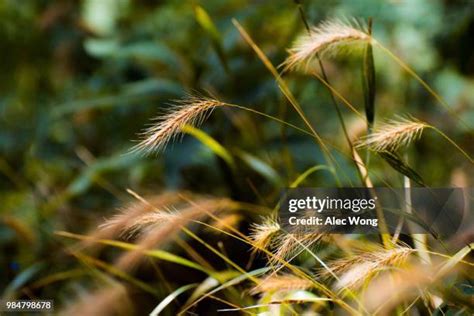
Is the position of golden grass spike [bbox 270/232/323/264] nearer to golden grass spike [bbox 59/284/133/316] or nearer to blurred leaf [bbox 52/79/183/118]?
golden grass spike [bbox 59/284/133/316]

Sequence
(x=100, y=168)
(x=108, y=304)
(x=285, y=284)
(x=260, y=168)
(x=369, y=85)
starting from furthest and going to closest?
(x=100, y=168), (x=260, y=168), (x=108, y=304), (x=369, y=85), (x=285, y=284)

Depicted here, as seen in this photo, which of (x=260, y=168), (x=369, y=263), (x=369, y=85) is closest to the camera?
(x=369, y=263)

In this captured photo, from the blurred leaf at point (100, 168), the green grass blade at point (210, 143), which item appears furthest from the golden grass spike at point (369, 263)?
the blurred leaf at point (100, 168)

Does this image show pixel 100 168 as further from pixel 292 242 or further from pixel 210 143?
pixel 292 242

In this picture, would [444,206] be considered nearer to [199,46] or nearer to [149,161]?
[149,161]

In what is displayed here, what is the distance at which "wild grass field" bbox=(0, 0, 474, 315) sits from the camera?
1360 mm

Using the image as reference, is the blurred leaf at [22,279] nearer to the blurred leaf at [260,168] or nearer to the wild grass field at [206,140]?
the wild grass field at [206,140]

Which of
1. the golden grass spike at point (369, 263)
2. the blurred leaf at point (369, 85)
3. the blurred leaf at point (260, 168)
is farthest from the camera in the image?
the blurred leaf at point (260, 168)

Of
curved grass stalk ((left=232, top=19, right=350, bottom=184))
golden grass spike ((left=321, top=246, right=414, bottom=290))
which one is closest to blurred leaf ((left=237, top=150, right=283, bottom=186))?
curved grass stalk ((left=232, top=19, right=350, bottom=184))

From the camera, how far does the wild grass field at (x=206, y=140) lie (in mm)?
1360

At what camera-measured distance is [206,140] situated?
1.63 meters

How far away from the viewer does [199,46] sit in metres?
2.50

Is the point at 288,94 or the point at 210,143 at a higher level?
the point at 288,94

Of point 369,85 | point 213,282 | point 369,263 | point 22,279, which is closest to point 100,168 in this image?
point 22,279
